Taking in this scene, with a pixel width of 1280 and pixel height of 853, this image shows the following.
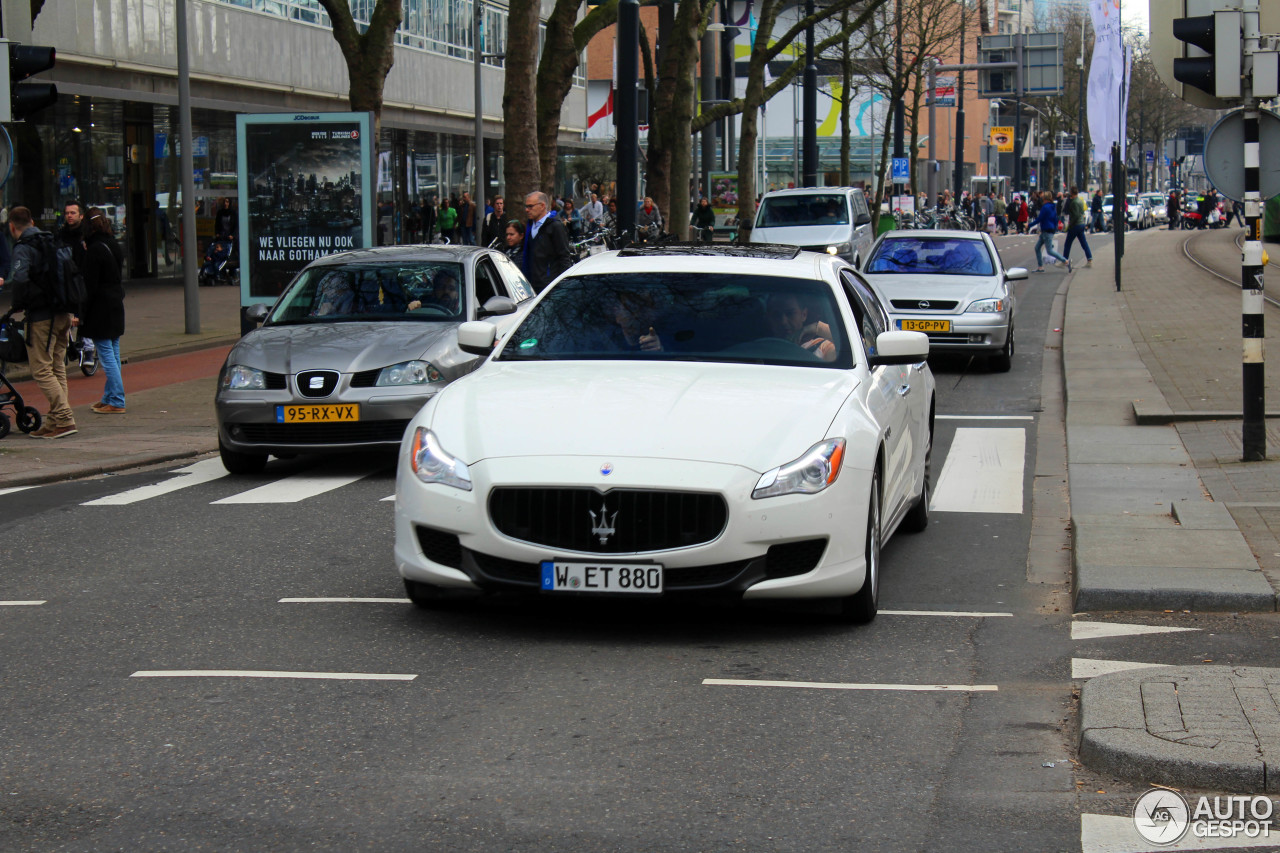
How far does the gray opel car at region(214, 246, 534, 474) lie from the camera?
1116cm

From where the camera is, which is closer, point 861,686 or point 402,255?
point 861,686

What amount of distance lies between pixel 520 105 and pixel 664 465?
56.4 ft

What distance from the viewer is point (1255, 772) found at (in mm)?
4551

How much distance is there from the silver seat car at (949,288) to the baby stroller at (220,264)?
822 inches

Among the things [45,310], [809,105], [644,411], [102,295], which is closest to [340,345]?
[45,310]

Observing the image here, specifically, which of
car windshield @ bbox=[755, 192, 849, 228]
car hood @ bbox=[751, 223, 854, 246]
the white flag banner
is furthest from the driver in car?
car windshield @ bbox=[755, 192, 849, 228]

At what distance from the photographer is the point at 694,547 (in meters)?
6.16

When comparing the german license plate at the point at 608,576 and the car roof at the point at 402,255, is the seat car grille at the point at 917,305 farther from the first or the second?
the german license plate at the point at 608,576

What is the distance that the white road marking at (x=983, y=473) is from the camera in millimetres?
10086

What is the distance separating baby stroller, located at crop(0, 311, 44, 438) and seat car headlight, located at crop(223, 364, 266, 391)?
3.03 metres

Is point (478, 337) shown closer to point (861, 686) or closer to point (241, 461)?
point (861, 686)

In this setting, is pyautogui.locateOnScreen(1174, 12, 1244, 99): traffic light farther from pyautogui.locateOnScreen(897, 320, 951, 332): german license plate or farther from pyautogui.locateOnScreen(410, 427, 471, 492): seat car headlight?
pyautogui.locateOnScreen(897, 320, 951, 332): german license plate

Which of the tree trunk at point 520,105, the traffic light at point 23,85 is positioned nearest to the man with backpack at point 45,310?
the traffic light at point 23,85

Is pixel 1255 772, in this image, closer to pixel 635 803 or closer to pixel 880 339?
pixel 635 803
